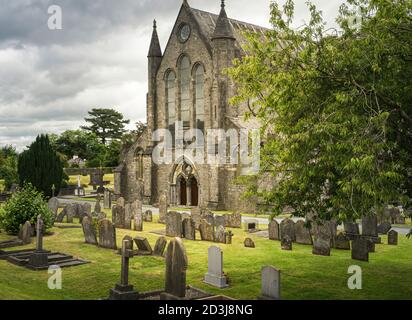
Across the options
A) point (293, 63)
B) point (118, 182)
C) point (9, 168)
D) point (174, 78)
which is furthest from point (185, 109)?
point (293, 63)

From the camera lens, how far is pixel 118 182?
3697cm

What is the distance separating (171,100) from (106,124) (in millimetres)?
53830

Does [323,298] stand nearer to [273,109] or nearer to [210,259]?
[210,259]

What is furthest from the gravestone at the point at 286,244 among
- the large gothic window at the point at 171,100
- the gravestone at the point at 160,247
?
the large gothic window at the point at 171,100

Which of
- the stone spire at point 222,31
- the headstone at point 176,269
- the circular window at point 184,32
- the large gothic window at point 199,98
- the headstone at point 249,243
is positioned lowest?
the headstone at point 249,243

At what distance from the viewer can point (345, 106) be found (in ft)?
27.3

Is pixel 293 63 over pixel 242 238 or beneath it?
over

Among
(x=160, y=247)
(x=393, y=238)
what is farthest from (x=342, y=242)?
(x=160, y=247)

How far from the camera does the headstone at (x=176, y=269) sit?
28.2ft

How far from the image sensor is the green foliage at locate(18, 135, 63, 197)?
107 ft

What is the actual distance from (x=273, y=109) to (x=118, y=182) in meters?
28.2

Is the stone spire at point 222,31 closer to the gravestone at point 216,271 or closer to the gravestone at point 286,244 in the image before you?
the gravestone at point 286,244

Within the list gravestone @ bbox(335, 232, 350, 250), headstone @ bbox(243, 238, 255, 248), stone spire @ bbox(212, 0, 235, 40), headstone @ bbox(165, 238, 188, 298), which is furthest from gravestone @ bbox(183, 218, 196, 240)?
stone spire @ bbox(212, 0, 235, 40)

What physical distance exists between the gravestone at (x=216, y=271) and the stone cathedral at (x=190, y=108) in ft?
55.2
